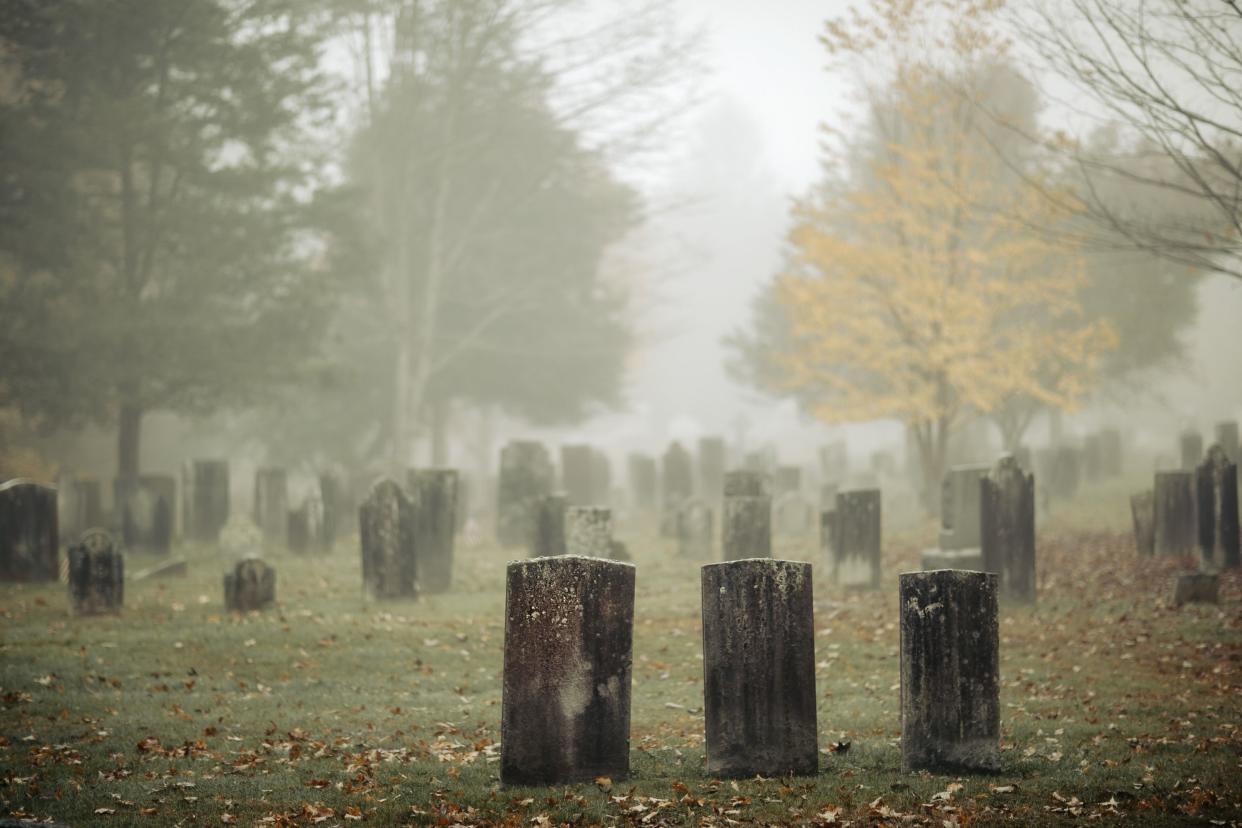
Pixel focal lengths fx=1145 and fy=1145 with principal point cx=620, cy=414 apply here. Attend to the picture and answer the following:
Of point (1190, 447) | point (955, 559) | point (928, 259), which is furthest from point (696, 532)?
point (1190, 447)

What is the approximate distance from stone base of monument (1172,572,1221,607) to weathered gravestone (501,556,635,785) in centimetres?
836

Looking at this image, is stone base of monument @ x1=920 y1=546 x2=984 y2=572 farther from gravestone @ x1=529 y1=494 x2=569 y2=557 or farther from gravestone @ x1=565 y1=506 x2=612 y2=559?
gravestone @ x1=529 y1=494 x2=569 y2=557

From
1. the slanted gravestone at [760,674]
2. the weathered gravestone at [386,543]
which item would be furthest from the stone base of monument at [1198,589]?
the weathered gravestone at [386,543]

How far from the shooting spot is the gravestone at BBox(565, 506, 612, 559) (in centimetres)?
1459

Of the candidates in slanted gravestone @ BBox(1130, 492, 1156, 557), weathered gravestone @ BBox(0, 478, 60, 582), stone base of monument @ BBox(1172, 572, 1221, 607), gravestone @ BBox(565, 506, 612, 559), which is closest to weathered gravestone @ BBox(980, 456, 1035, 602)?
stone base of monument @ BBox(1172, 572, 1221, 607)

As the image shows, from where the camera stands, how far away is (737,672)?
23.8 ft

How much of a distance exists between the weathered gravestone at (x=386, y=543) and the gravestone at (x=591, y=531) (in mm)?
2070

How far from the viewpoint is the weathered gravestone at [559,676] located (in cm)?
713

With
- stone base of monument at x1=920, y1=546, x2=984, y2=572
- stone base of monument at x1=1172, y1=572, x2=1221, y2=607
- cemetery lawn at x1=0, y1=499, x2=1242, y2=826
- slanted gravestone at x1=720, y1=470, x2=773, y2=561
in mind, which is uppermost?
slanted gravestone at x1=720, y1=470, x2=773, y2=561

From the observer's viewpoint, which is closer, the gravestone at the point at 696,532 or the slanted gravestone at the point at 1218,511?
the slanted gravestone at the point at 1218,511

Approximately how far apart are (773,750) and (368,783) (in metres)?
2.54

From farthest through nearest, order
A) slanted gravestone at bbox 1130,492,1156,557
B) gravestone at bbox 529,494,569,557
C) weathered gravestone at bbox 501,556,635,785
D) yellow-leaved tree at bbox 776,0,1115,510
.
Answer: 1. yellow-leaved tree at bbox 776,0,1115,510
2. slanted gravestone at bbox 1130,492,1156,557
3. gravestone at bbox 529,494,569,557
4. weathered gravestone at bbox 501,556,635,785

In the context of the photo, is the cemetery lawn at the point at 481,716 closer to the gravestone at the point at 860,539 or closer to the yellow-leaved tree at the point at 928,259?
the gravestone at the point at 860,539

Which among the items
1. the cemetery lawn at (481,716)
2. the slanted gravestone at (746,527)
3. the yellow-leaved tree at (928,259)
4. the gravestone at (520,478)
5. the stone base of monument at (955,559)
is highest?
the yellow-leaved tree at (928,259)
